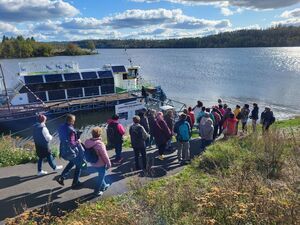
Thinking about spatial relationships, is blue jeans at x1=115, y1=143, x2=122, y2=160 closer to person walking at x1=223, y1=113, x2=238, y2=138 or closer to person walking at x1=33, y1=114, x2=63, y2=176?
person walking at x1=33, y1=114, x2=63, y2=176

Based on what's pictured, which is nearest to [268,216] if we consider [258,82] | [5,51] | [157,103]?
[157,103]

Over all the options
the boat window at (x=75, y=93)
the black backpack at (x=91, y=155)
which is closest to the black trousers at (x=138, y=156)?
the black backpack at (x=91, y=155)

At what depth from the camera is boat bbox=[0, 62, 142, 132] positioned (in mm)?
25809

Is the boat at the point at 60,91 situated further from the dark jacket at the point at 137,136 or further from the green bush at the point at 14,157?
the dark jacket at the point at 137,136

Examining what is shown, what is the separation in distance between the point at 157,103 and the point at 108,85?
17.3 feet

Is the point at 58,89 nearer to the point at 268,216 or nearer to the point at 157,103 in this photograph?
the point at 157,103

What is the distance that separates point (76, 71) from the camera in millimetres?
30188

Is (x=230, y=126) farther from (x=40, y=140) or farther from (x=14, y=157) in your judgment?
(x=14, y=157)

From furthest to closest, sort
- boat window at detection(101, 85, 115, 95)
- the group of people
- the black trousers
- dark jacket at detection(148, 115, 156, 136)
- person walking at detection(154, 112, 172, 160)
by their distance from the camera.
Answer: boat window at detection(101, 85, 115, 95) → dark jacket at detection(148, 115, 156, 136) → person walking at detection(154, 112, 172, 160) → the black trousers → the group of people

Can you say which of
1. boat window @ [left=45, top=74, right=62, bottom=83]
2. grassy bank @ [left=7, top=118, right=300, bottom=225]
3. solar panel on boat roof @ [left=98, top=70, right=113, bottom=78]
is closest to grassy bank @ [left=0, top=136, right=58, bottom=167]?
grassy bank @ [left=7, top=118, right=300, bottom=225]

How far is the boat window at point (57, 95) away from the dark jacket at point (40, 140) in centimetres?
2127

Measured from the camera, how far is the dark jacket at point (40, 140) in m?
8.32

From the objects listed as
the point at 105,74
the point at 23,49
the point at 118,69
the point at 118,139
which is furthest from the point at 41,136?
the point at 23,49

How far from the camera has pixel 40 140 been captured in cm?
840
